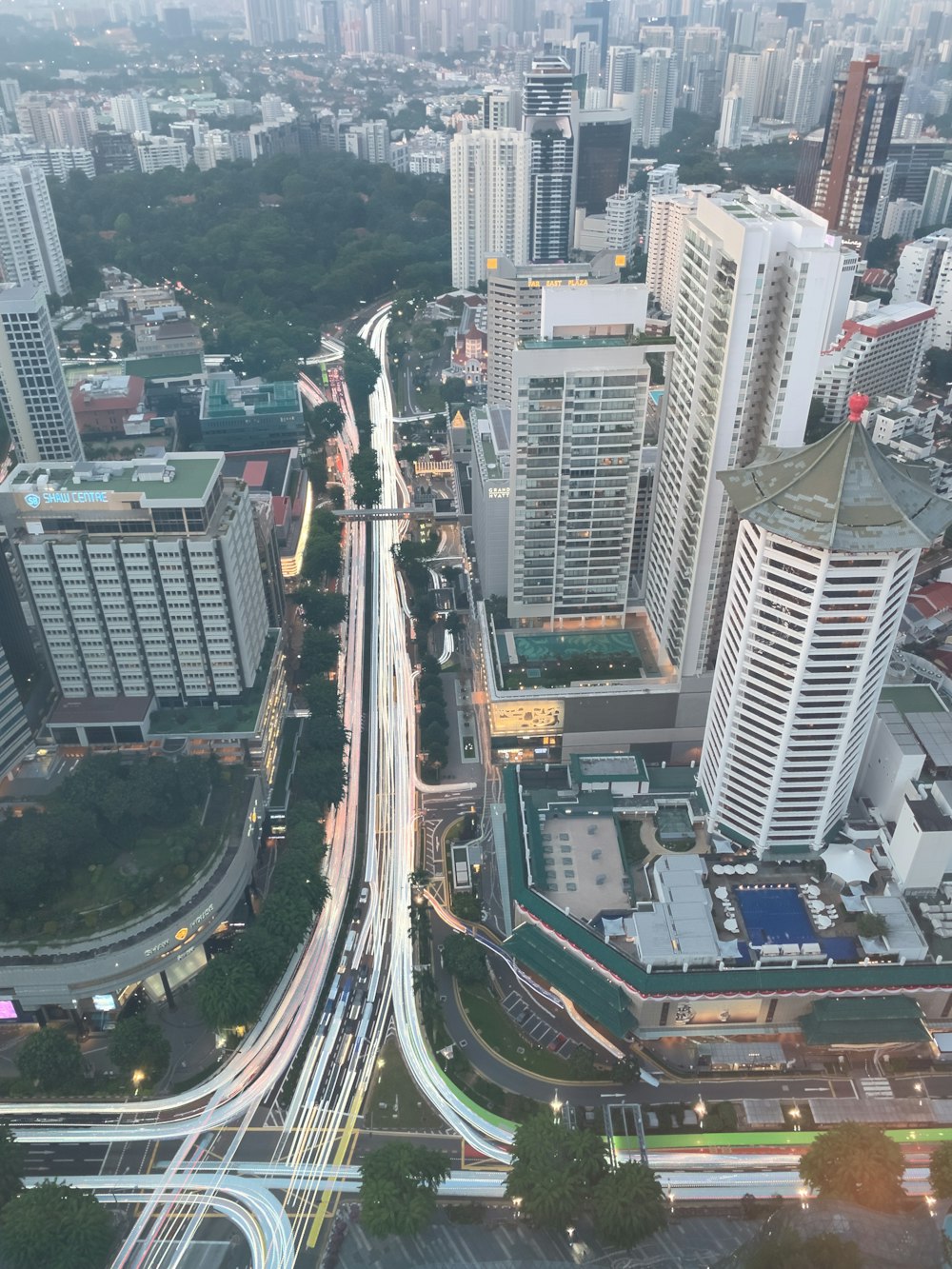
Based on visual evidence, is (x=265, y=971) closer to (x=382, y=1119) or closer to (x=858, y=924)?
(x=382, y=1119)

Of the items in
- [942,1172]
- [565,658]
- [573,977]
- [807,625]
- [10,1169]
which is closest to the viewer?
[942,1172]

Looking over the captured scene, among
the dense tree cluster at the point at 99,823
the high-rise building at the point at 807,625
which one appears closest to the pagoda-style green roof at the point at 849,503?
the high-rise building at the point at 807,625

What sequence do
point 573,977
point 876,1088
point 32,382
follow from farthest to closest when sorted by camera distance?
point 32,382 < point 573,977 < point 876,1088

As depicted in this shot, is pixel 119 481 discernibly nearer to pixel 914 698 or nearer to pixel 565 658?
pixel 565 658

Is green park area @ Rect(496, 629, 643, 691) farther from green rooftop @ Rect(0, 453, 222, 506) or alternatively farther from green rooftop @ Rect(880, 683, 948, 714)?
green rooftop @ Rect(0, 453, 222, 506)

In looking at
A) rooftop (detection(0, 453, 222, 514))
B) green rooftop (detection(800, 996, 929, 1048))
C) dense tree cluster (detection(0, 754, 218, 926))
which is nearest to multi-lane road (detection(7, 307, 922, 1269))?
green rooftop (detection(800, 996, 929, 1048))

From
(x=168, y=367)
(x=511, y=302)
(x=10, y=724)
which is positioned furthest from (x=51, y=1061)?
(x=168, y=367)

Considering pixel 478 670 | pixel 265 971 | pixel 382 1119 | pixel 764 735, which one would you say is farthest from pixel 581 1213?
pixel 478 670

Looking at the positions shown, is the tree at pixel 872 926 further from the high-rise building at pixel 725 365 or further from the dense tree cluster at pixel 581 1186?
the high-rise building at pixel 725 365
